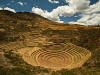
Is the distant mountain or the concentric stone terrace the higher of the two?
the distant mountain

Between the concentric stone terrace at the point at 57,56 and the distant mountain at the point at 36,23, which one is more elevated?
the distant mountain at the point at 36,23

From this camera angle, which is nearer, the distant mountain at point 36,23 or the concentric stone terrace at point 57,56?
the concentric stone terrace at point 57,56

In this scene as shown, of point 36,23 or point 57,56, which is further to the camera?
point 36,23

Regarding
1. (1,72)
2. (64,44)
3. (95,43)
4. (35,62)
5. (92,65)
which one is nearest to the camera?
(1,72)

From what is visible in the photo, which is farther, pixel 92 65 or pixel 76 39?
pixel 76 39

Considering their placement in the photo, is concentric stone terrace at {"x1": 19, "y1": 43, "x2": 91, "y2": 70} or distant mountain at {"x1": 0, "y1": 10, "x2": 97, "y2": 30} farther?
distant mountain at {"x1": 0, "y1": 10, "x2": 97, "y2": 30}

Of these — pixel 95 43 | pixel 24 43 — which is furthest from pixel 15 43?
pixel 95 43

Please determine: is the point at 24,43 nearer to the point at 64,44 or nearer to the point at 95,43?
the point at 64,44

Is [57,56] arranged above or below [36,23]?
below
